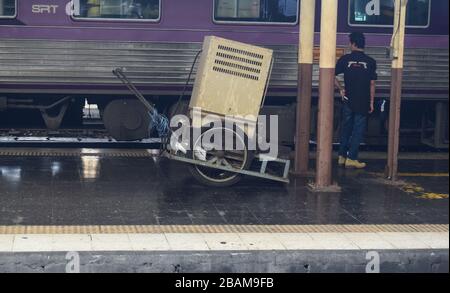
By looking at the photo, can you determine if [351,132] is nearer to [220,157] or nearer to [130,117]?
[220,157]

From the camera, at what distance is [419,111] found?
14.0m

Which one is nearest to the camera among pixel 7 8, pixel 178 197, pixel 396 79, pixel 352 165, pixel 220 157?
pixel 178 197

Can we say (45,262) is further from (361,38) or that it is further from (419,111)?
(419,111)

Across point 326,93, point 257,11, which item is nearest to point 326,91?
point 326,93

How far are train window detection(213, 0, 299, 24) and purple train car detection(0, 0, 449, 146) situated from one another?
14mm

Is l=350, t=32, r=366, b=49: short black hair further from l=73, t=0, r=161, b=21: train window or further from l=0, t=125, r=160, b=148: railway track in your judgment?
l=0, t=125, r=160, b=148: railway track

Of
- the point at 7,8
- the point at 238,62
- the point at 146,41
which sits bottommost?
the point at 238,62

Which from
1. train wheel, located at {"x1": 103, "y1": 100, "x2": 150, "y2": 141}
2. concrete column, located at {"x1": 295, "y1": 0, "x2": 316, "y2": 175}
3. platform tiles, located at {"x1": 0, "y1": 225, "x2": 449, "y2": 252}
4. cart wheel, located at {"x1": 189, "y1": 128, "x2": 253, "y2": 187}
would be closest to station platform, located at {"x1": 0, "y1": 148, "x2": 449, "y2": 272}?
platform tiles, located at {"x1": 0, "y1": 225, "x2": 449, "y2": 252}

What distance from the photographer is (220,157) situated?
397 inches

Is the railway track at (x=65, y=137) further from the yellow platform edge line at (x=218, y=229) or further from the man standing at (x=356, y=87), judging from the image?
the yellow platform edge line at (x=218, y=229)

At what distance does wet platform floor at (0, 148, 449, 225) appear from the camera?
8.52 metres

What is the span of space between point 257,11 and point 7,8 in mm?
3476
